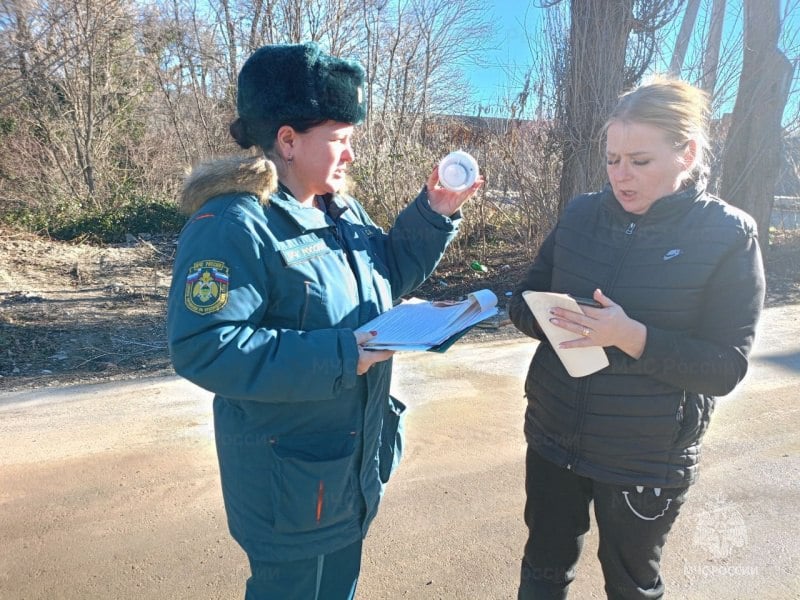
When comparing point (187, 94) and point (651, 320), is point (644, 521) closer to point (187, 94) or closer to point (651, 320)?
point (651, 320)

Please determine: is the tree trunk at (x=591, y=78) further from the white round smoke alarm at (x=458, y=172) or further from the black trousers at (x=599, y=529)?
the black trousers at (x=599, y=529)

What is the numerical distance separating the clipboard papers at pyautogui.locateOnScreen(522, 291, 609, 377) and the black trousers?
429mm

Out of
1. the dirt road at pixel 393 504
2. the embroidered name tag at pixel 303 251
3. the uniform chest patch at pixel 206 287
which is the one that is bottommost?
the dirt road at pixel 393 504

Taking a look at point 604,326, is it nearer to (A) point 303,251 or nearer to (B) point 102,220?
(A) point 303,251

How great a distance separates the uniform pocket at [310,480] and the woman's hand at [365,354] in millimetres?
274

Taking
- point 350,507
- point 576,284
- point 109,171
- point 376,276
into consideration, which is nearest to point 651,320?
point 576,284

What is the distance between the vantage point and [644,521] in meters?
1.86

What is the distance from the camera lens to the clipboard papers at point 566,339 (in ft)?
5.60

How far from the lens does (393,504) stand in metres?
3.14

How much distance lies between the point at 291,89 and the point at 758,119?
8.97 meters

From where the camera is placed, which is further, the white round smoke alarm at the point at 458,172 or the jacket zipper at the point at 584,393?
the white round smoke alarm at the point at 458,172

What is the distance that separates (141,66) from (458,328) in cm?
1667

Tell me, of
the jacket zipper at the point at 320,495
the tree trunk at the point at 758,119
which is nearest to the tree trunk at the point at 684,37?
the tree trunk at the point at 758,119

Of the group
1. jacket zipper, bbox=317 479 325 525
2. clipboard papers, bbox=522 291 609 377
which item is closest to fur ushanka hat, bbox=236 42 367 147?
clipboard papers, bbox=522 291 609 377
